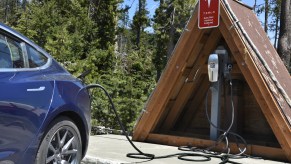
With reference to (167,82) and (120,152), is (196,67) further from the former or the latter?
(120,152)

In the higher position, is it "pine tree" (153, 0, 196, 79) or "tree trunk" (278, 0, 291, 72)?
"pine tree" (153, 0, 196, 79)

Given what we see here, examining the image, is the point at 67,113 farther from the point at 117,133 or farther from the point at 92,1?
the point at 92,1

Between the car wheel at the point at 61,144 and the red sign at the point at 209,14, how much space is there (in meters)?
3.32

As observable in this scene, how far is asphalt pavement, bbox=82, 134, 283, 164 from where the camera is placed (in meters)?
5.92

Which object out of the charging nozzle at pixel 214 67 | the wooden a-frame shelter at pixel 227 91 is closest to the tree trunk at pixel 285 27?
the wooden a-frame shelter at pixel 227 91

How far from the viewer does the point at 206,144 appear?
22.9 feet

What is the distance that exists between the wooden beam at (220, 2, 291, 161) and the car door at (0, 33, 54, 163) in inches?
135

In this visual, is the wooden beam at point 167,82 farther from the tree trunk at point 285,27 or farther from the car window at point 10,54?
the tree trunk at point 285,27

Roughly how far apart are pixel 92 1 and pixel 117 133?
1559 cm

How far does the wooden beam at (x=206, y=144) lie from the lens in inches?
247

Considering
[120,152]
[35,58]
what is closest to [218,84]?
[120,152]

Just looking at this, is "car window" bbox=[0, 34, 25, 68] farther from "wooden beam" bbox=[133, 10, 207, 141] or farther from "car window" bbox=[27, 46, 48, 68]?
"wooden beam" bbox=[133, 10, 207, 141]

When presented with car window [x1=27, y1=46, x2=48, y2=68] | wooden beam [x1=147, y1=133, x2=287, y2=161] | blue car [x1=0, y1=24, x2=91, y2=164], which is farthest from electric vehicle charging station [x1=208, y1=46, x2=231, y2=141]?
car window [x1=27, y1=46, x2=48, y2=68]

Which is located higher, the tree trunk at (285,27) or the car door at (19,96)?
the tree trunk at (285,27)
